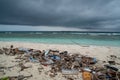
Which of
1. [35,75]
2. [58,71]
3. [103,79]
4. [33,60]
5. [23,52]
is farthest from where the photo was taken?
[23,52]

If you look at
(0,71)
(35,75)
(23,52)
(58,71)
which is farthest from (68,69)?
(23,52)

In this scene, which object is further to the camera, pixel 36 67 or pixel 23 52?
pixel 23 52

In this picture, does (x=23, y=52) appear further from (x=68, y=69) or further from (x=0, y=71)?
(x=68, y=69)

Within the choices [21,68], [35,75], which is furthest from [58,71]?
[21,68]

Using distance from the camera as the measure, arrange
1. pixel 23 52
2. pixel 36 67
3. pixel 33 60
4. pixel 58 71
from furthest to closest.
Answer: pixel 23 52 → pixel 33 60 → pixel 36 67 → pixel 58 71

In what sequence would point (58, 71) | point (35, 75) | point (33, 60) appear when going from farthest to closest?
point (33, 60)
point (58, 71)
point (35, 75)

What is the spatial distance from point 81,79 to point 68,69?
4.02ft

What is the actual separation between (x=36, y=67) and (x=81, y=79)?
119 inches

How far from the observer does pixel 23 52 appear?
1005 cm

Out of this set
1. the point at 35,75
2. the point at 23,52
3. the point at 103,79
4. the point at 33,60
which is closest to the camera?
the point at 103,79

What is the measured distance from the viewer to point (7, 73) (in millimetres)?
5750

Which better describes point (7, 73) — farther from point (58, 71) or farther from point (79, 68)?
point (79, 68)

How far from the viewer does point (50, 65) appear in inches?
285

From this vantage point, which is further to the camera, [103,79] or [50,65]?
[50,65]
